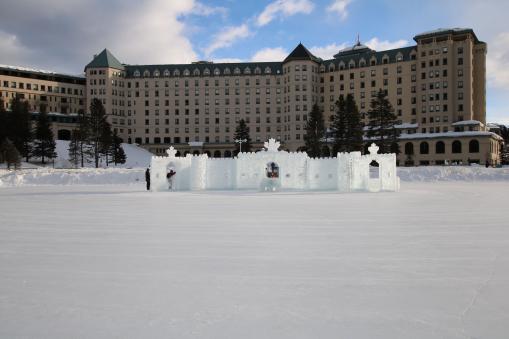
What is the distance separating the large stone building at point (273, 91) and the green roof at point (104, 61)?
315mm

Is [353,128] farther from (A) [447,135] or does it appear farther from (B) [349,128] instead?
(A) [447,135]

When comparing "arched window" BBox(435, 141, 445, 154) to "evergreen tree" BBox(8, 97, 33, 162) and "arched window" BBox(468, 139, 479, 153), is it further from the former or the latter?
"evergreen tree" BBox(8, 97, 33, 162)

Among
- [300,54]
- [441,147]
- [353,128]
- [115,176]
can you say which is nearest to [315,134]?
[353,128]

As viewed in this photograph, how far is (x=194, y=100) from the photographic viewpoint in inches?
4734

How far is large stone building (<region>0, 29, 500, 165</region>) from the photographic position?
96.0 m

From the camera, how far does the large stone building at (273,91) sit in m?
96.0

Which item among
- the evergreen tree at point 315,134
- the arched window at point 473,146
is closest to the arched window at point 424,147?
the arched window at point 473,146

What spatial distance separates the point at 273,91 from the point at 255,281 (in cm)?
11337

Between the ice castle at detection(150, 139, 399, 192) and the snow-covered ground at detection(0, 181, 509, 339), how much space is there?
2114cm

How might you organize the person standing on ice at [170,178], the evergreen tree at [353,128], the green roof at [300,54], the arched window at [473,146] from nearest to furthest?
the person standing on ice at [170,178], the evergreen tree at [353,128], the arched window at [473,146], the green roof at [300,54]

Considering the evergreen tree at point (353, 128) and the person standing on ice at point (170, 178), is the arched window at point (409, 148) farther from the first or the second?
the person standing on ice at point (170, 178)

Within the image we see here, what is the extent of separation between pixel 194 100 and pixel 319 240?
11375 cm

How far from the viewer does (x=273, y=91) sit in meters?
117

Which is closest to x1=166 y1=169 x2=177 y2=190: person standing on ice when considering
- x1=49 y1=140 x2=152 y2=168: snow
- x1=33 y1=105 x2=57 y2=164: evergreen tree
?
x1=49 y1=140 x2=152 y2=168: snow
